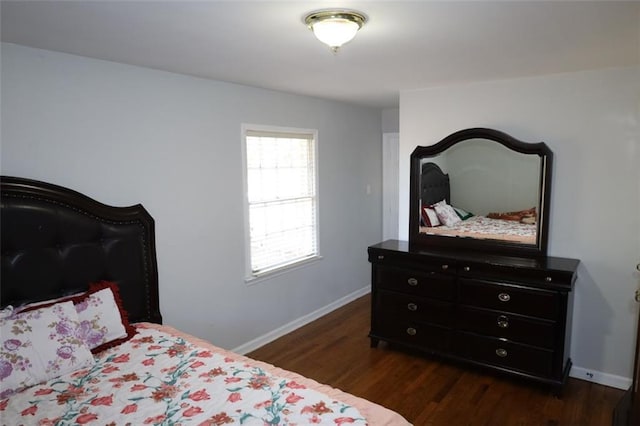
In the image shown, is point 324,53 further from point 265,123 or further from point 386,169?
point 386,169

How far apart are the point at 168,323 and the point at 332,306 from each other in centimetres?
205

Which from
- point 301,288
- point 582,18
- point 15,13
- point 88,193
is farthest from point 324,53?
point 301,288

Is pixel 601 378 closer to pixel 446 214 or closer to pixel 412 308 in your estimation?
pixel 412 308

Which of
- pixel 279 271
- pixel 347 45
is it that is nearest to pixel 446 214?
pixel 279 271

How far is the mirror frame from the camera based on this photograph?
10.3 feet

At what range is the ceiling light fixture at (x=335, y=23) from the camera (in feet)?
5.70

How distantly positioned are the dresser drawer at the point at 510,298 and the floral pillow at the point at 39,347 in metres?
2.50

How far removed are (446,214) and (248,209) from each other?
5.55 ft

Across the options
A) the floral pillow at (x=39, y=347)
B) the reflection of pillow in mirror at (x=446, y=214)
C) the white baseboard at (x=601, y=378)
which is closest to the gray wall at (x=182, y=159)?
the floral pillow at (x=39, y=347)

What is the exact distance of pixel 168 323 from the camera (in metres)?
3.04

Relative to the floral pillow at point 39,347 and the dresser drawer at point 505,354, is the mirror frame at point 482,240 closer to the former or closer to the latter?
the dresser drawer at point 505,354

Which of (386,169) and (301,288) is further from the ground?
(386,169)

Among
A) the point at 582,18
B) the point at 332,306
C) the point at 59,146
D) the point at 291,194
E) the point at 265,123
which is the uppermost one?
the point at 582,18

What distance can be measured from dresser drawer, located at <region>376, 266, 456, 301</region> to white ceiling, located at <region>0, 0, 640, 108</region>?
1522 mm
